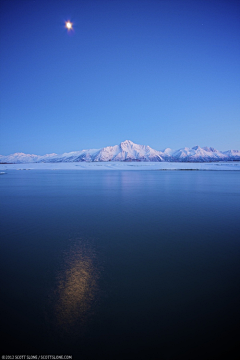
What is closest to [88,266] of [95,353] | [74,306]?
[74,306]

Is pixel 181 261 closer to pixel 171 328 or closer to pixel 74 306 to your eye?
pixel 171 328

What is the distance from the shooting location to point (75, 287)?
3307 mm

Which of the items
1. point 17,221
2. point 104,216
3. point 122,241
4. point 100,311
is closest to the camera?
point 100,311

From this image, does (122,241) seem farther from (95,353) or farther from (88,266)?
(95,353)

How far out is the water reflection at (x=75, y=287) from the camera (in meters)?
2.72

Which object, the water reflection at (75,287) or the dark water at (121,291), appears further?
the water reflection at (75,287)

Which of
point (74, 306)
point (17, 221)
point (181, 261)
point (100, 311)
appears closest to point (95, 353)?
point (100, 311)

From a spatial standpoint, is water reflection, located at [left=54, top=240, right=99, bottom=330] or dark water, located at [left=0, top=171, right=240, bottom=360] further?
water reflection, located at [left=54, top=240, right=99, bottom=330]

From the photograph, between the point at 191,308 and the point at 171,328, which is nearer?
the point at 171,328

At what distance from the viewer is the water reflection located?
2717 millimetres

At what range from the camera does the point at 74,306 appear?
2.88 metres

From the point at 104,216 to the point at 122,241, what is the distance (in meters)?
2.57

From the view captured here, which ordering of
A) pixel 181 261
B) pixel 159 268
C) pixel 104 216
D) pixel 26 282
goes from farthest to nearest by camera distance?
pixel 104 216
pixel 181 261
pixel 159 268
pixel 26 282

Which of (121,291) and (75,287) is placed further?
(75,287)
